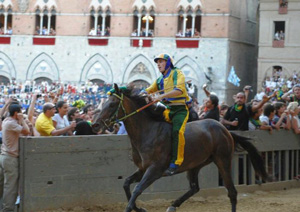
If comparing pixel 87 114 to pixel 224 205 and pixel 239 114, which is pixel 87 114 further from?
pixel 224 205

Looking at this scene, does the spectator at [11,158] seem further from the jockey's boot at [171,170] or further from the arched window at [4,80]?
the arched window at [4,80]

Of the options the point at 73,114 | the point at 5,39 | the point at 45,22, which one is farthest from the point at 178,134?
the point at 5,39

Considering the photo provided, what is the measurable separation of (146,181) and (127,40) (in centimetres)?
3658

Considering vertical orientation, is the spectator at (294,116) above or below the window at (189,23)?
below

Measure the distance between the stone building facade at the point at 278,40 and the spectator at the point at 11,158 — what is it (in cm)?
→ 3394

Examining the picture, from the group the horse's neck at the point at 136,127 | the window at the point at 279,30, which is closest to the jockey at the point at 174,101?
the horse's neck at the point at 136,127

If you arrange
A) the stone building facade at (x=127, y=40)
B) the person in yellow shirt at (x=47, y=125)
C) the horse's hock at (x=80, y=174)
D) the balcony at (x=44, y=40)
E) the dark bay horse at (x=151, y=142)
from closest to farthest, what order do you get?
the dark bay horse at (x=151, y=142) < the horse's hock at (x=80, y=174) < the person in yellow shirt at (x=47, y=125) < the stone building facade at (x=127, y=40) < the balcony at (x=44, y=40)

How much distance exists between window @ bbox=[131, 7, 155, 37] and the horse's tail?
110 feet

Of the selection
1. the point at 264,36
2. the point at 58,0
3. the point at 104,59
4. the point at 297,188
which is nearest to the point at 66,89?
the point at 104,59

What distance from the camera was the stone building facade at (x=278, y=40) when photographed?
4356 centimetres

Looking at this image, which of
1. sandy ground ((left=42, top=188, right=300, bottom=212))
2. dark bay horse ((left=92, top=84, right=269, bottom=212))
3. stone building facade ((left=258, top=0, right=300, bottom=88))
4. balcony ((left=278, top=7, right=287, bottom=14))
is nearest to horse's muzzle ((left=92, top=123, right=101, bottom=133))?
dark bay horse ((left=92, top=84, right=269, bottom=212))

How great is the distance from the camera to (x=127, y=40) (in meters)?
46.4

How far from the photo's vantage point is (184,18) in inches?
1796

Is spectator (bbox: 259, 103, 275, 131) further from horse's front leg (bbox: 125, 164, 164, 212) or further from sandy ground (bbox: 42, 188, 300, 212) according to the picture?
horse's front leg (bbox: 125, 164, 164, 212)
